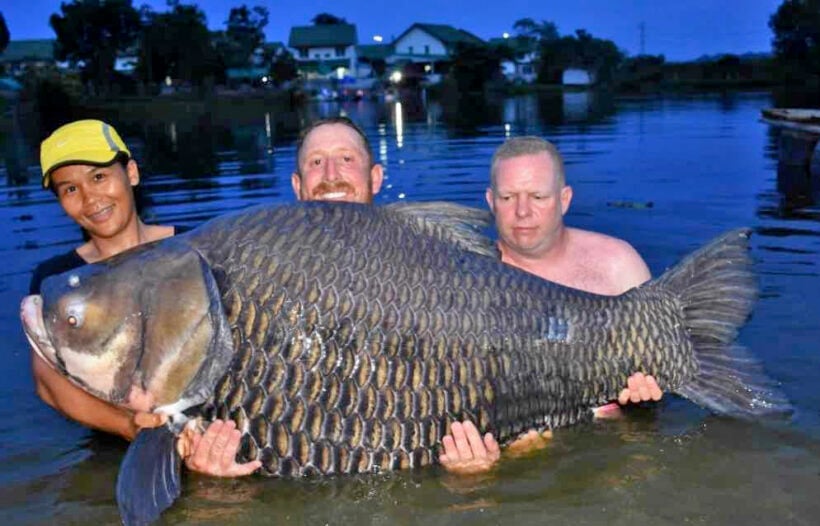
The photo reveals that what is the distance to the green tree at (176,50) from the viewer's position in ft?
191

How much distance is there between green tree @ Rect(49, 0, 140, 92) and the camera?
57406 mm

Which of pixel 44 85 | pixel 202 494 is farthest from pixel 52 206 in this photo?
pixel 44 85

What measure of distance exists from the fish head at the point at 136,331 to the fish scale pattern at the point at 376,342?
106 mm

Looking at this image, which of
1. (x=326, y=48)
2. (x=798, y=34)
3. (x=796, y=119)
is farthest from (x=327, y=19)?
(x=796, y=119)

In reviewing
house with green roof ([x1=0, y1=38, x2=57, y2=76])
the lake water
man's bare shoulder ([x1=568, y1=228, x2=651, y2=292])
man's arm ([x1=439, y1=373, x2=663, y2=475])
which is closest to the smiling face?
the lake water

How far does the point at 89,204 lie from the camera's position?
4586 mm

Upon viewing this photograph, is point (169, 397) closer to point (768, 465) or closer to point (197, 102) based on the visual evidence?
point (768, 465)

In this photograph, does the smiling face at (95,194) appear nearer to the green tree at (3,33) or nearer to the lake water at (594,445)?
the lake water at (594,445)

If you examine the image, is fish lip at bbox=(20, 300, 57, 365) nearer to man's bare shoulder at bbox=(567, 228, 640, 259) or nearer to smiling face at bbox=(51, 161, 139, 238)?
smiling face at bbox=(51, 161, 139, 238)

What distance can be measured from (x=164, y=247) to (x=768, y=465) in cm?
289

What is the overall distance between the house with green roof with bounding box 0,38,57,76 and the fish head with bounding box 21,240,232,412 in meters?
89.8

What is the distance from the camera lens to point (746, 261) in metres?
4.13

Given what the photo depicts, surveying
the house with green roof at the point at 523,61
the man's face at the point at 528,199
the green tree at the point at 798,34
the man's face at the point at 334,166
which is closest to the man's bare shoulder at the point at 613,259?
the man's face at the point at 528,199

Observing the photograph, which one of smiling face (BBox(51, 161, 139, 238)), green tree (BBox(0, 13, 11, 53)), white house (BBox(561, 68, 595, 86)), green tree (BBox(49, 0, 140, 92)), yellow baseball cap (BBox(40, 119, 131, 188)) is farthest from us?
white house (BBox(561, 68, 595, 86))
